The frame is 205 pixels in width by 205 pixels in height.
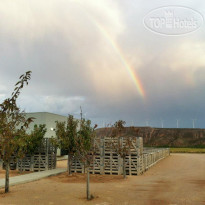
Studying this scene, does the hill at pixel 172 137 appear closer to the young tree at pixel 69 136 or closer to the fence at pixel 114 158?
the fence at pixel 114 158

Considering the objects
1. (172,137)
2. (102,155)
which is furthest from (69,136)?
(172,137)

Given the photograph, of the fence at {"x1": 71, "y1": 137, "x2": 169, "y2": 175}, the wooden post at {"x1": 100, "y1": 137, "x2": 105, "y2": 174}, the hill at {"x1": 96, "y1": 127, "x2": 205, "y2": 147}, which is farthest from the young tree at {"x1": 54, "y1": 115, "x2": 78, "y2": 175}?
the hill at {"x1": 96, "y1": 127, "x2": 205, "y2": 147}

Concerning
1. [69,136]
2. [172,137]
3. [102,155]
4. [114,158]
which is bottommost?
[172,137]

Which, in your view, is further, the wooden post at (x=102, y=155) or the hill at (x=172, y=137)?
the hill at (x=172, y=137)

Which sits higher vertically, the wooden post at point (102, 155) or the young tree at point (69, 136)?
the young tree at point (69, 136)

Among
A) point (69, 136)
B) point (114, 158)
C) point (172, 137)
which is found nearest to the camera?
point (69, 136)

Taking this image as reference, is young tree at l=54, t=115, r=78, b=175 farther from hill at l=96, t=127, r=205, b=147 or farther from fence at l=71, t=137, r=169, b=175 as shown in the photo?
hill at l=96, t=127, r=205, b=147

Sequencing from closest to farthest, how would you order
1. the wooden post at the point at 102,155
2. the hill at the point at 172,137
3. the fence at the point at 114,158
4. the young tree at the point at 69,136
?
the young tree at the point at 69,136 → the fence at the point at 114,158 → the wooden post at the point at 102,155 → the hill at the point at 172,137

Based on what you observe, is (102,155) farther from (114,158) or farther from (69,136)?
(69,136)

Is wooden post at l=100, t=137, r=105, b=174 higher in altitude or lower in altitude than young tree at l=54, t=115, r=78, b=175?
lower

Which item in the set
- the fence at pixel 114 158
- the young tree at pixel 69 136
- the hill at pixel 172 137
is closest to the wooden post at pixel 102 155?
the fence at pixel 114 158

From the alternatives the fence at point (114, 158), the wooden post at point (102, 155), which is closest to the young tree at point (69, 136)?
the fence at point (114, 158)

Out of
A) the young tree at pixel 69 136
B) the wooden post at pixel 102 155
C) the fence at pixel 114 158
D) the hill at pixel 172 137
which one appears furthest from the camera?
the hill at pixel 172 137

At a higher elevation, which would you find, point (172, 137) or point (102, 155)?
point (102, 155)
